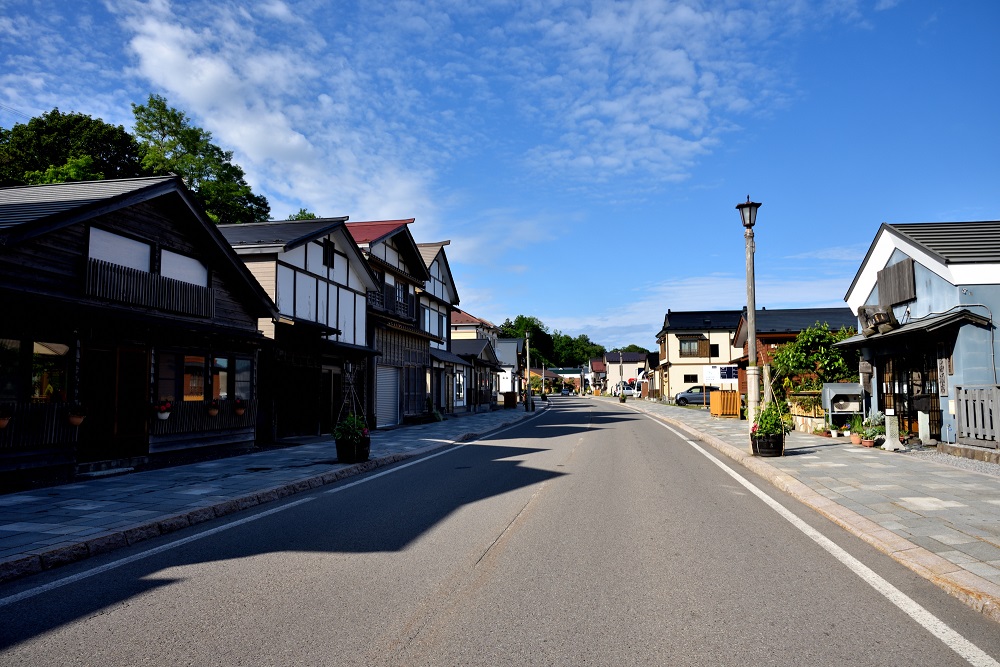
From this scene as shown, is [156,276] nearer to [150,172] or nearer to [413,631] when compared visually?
[413,631]

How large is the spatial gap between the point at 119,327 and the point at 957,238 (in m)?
18.1

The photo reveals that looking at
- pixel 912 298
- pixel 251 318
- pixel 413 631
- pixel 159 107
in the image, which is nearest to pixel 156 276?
pixel 251 318

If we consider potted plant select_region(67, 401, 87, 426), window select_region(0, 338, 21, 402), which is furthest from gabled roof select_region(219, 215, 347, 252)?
window select_region(0, 338, 21, 402)

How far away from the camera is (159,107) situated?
44.2 m

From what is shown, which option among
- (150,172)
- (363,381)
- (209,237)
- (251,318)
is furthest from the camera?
(150,172)

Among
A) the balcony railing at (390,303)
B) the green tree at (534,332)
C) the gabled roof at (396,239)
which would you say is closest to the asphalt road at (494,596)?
the balcony railing at (390,303)

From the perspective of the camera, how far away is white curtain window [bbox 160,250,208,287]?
1423cm

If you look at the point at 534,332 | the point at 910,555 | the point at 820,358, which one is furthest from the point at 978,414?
the point at 534,332

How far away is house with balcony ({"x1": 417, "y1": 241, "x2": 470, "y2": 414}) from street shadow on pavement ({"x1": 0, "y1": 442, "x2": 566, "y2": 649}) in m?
22.8

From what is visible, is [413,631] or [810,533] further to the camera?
[810,533]

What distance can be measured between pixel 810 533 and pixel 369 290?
811 inches

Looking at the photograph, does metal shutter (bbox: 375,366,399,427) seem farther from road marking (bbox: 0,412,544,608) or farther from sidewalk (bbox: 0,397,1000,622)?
road marking (bbox: 0,412,544,608)

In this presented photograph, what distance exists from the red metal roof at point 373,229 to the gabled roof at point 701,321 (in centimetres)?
3984

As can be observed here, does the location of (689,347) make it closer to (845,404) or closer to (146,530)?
(845,404)
